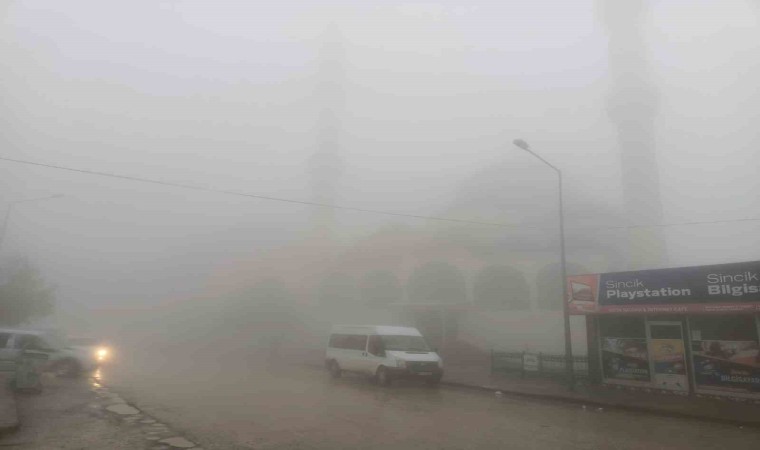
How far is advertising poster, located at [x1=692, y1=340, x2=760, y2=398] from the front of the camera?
43.4 ft

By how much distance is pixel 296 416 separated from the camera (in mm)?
10406

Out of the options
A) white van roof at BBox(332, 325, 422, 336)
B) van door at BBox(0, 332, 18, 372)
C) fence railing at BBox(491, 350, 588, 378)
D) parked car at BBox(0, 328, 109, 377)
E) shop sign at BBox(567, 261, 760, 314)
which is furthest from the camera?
Result: white van roof at BBox(332, 325, 422, 336)

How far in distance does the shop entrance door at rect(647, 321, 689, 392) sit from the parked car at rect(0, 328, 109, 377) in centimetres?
2185

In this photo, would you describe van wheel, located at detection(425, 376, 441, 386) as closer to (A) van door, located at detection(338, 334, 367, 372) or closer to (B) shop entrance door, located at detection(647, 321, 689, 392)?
(A) van door, located at detection(338, 334, 367, 372)

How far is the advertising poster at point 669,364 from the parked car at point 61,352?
21.9m

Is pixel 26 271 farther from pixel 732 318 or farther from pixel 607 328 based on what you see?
pixel 732 318

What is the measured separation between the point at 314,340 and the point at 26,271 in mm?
26601

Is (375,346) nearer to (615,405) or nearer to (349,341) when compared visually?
(349,341)

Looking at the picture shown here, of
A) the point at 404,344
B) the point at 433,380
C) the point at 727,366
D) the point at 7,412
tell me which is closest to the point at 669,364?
the point at 727,366

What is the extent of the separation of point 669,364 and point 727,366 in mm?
1621

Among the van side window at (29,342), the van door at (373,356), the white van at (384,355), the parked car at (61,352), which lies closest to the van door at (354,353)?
the white van at (384,355)

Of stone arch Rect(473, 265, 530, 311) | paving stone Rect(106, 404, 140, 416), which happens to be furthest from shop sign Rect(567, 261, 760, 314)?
paving stone Rect(106, 404, 140, 416)

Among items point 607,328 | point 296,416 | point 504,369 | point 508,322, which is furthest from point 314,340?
point 296,416

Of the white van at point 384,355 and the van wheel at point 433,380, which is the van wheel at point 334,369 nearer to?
the white van at point 384,355
